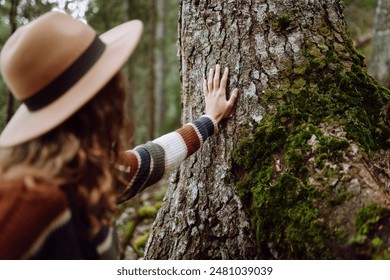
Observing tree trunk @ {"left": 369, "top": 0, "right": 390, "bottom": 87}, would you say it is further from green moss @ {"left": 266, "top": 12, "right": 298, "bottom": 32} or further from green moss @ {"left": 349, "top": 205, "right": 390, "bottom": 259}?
green moss @ {"left": 349, "top": 205, "right": 390, "bottom": 259}

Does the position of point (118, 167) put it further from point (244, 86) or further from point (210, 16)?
point (210, 16)

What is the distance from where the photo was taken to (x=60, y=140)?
1.66m

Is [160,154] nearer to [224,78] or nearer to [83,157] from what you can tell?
[224,78]

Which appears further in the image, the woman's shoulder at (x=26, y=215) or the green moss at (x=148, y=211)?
the green moss at (x=148, y=211)

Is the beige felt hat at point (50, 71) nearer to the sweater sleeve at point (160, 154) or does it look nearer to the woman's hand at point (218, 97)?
the sweater sleeve at point (160, 154)

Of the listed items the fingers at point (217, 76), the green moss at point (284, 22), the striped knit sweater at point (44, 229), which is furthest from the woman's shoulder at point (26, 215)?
the green moss at point (284, 22)

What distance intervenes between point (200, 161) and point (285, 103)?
71 cm

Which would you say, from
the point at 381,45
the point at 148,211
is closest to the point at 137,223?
the point at 148,211

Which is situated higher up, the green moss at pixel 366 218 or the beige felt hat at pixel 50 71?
the beige felt hat at pixel 50 71

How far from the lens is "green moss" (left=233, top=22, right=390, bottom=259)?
2.01 meters

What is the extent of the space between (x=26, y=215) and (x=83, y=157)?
1.04 ft

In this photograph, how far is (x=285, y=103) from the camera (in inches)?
95.7

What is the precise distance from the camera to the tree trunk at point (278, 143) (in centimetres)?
202
